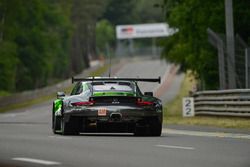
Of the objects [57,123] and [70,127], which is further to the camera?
[57,123]

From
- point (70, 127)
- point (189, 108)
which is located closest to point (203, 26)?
point (189, 108)

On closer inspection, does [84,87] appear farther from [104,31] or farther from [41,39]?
[104,31]

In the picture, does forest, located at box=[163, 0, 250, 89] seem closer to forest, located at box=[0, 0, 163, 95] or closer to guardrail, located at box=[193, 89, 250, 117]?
guardrail, located at box=[193, 89, 250, 117]

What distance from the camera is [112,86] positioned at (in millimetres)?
20172

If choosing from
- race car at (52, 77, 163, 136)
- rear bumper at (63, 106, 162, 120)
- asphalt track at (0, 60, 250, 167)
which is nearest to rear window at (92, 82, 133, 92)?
race car at (52, 77, 163, 136)

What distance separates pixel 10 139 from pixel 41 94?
204ft

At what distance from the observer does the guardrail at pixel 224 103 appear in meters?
30.7

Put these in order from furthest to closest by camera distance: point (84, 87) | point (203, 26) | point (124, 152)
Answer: point (203, 26) < point (84, 87) < point (124, 152)

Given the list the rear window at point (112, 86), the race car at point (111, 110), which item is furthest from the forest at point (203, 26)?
the race car at point (111, 110)

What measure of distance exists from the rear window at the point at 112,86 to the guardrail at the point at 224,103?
1021 cm

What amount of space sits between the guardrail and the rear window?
1021cm

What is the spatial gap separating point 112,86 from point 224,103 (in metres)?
13.3

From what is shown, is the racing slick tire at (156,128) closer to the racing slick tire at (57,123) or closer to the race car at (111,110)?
the race car at (111,110)

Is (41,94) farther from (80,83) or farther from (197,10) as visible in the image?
(80,83)
